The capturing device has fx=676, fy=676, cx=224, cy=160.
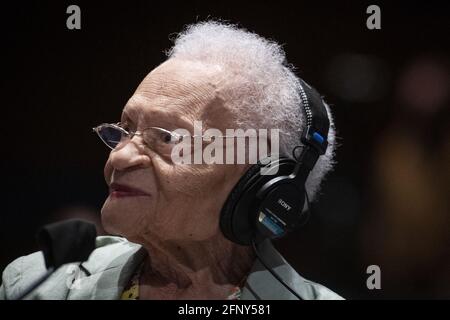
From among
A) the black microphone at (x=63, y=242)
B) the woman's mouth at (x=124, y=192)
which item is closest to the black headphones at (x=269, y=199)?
the woman's mouth at (x=124, y=192)

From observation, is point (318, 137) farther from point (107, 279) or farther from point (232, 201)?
point (107, 279)

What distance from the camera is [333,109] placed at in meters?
1.58

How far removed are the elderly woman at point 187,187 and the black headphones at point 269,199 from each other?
1cm

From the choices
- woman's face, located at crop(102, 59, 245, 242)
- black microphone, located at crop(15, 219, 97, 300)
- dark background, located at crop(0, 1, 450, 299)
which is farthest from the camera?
dark background, located at crop(0, 1, 450, 299)

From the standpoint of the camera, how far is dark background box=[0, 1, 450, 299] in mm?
1499

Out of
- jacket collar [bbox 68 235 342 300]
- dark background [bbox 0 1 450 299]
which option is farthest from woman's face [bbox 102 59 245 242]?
dark background [bbox 0 1 450 299]

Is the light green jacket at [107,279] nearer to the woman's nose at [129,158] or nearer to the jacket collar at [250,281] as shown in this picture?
the jacket collar at [250,281]

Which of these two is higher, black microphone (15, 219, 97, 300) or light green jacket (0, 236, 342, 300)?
black microphone (15, 219, 97, 300)

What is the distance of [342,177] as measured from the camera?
160 cm

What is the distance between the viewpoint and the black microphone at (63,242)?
1.06m

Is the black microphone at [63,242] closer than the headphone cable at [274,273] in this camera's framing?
Yes

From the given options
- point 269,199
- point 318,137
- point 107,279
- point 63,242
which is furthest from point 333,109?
point 63,242

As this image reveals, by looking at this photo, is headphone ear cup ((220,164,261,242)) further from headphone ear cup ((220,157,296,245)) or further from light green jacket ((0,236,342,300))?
light green jacket ((0,236,342,300))

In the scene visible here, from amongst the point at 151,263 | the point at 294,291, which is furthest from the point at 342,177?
the point at 151,263
